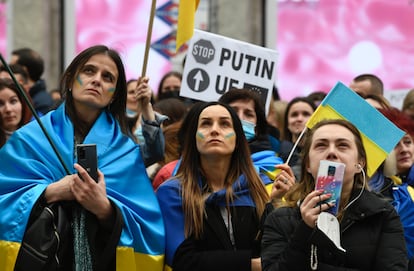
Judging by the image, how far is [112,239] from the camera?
17.7 feet

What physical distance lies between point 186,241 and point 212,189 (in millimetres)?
398

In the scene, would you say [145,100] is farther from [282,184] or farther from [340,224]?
[340,224]

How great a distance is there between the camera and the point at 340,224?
185 inches

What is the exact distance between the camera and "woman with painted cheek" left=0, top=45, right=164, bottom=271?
5328 mm

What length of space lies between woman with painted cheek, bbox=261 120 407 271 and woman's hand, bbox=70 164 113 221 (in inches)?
37.2

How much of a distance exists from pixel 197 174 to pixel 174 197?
0.21 metres

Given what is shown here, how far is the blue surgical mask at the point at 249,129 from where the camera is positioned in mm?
6559

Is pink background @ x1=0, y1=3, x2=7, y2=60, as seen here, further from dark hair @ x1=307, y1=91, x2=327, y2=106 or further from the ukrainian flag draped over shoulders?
the ukrainian flag draped over shoulders

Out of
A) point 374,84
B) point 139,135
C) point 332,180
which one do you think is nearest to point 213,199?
point 332,180

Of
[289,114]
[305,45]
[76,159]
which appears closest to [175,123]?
[289,114]

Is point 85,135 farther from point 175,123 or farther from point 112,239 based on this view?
point 175,123

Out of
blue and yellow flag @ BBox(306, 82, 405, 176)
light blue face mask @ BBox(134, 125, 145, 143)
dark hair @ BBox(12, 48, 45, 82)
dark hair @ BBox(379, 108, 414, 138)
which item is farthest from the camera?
dark hair @ BBox(12, 48, 45, 82)

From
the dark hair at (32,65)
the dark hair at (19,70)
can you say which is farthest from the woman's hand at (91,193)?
the dark hair at (32,65)

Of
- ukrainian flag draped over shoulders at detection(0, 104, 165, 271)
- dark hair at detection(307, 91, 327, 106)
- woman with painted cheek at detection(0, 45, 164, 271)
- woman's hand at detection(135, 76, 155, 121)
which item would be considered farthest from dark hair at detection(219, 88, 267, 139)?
dark hair at detection(307, 91, 327, 106)
